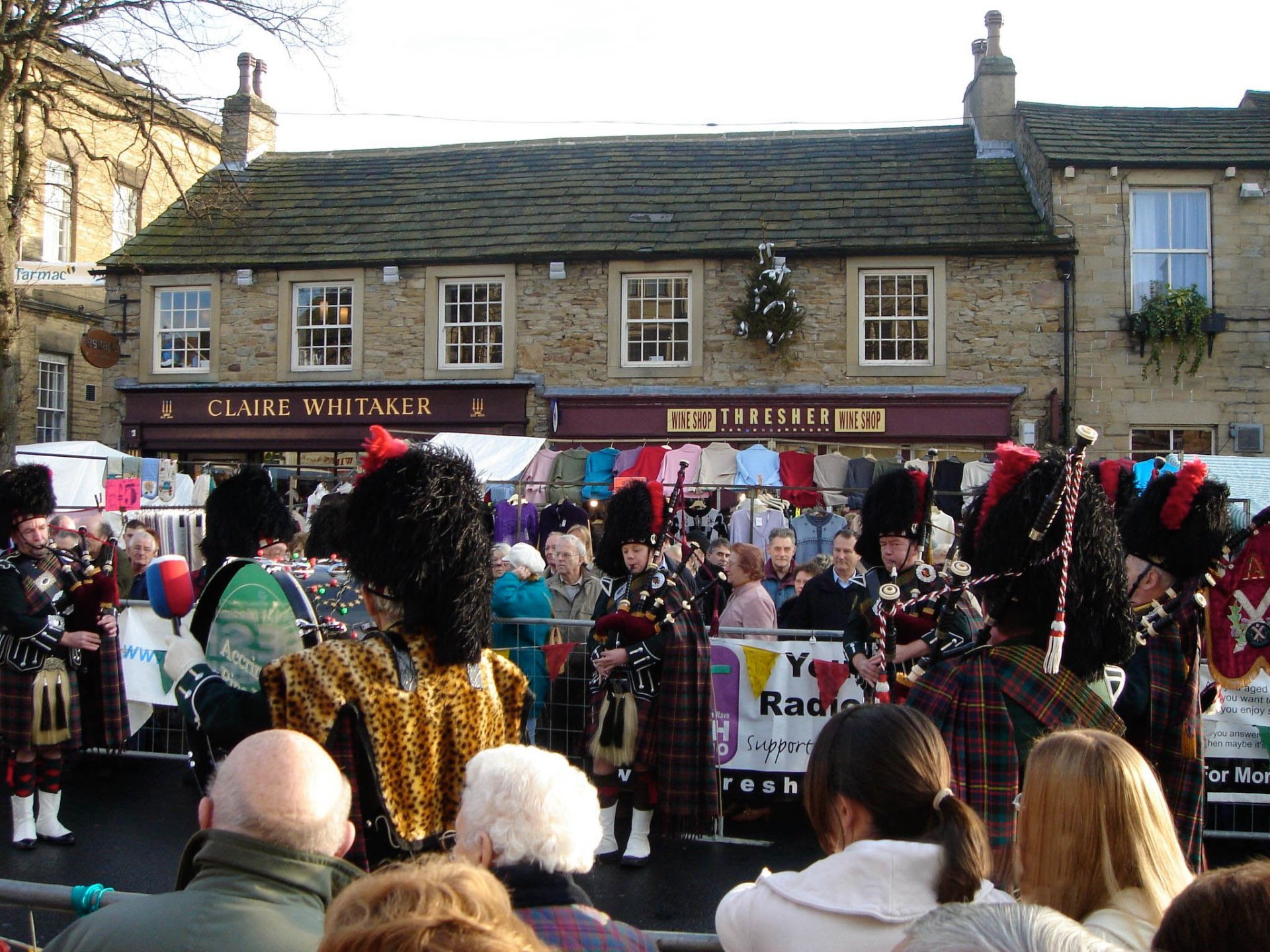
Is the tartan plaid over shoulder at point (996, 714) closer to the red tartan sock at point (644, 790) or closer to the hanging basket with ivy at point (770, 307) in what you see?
the red tartan sock at point (644, 790)

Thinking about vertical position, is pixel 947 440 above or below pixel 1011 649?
above

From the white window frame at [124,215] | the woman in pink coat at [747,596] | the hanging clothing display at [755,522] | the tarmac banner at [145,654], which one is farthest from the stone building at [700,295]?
the tarmac banner at [145,654]

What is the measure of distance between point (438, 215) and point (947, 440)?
29.2ft

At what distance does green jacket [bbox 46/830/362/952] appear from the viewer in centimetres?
209

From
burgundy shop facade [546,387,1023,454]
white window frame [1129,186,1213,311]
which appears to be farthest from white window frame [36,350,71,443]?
white window frame [1129,186,1213,311]

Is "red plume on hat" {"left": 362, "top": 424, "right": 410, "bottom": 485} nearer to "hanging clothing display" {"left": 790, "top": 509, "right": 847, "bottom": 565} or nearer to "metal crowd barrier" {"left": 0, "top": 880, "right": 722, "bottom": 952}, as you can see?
"metal crowd barrier" {"left": 0, "top": 880, "right": 722, "bottom": 952}

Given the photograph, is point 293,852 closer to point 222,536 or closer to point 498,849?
point 498,849

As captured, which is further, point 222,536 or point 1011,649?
point 222,536

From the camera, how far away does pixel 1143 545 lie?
4598 mm

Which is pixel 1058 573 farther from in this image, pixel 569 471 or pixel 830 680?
pixel 569 471

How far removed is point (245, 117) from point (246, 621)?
63.2 ft

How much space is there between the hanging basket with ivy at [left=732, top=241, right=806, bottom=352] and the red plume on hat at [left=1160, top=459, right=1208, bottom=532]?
11347 millimetres

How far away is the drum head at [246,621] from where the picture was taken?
3178 millimetres

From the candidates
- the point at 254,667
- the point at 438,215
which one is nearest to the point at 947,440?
the point at 438,215
